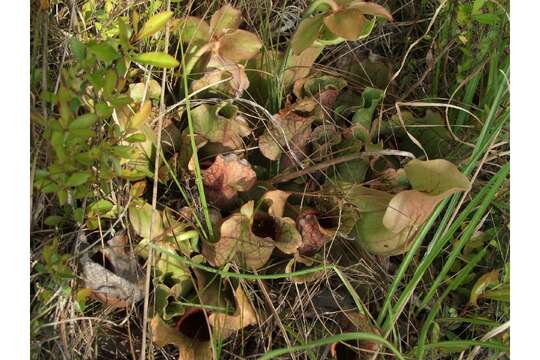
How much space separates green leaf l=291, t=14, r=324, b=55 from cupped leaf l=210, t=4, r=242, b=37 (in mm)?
99

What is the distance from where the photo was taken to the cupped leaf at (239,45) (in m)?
1.01

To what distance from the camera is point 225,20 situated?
1.02 metres

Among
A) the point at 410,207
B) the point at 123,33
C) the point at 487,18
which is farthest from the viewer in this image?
the point at 487,18

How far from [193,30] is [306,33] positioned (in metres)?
0.18

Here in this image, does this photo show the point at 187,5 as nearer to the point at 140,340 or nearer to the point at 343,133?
the point at 343,133

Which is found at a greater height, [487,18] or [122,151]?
[487,18]

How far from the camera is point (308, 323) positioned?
1.01 metres

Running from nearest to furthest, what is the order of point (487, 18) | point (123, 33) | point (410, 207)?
1. point (123, 33)
2. point (410, 207)
3. point (487, 18)

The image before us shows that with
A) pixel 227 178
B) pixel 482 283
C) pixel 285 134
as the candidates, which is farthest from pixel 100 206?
pixel 482 283

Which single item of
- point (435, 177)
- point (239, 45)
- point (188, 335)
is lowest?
point (188, 335)

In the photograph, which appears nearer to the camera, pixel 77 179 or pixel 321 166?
pixel 77 179

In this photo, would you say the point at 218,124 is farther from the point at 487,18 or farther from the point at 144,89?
the point at 487,18

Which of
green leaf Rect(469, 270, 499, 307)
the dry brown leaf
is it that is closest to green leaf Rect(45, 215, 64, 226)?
the dry brown leaf

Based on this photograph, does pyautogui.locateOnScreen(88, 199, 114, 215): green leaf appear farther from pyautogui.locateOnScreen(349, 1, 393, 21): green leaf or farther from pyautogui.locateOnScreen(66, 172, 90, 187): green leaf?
pyautogui.locateOnScreen(349, 1, 393, 21): green leaf
